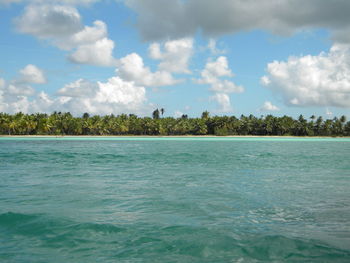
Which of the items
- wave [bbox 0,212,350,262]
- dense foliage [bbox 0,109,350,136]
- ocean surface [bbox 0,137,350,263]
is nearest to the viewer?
wave [bbox 0,212,350,262]

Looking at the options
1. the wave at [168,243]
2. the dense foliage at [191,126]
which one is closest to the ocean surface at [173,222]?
the wave at [168,243]

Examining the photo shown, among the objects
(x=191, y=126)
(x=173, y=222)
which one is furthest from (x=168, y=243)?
(x=191, y=126)

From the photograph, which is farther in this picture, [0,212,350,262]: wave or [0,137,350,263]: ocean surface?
[0,137,350,263]: ocean surface

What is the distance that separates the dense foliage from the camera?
10012cm

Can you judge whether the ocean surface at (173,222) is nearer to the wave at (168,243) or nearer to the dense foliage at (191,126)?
the wave at (168,243)

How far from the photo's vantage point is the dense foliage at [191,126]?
100 meters

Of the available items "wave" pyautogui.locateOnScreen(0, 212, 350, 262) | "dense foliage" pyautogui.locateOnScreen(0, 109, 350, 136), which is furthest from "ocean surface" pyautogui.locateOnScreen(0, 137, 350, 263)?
"dense foliage" pyautogui.locateOnScreen(0, 109, 350, 136)

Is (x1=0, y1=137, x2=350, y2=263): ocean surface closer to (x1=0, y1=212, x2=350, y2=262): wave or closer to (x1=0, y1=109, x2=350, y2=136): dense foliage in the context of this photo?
(x1=0, y1=212, x2=350, y2=262): wave

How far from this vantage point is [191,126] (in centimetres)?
11106

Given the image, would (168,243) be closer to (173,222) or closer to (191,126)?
(173,222)

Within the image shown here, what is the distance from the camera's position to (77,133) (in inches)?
4094

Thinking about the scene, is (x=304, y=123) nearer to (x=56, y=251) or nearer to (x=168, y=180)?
(x=168, y=180)

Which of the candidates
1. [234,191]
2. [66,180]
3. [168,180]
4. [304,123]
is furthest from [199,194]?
[304,123]

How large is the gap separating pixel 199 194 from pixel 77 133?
321ft
